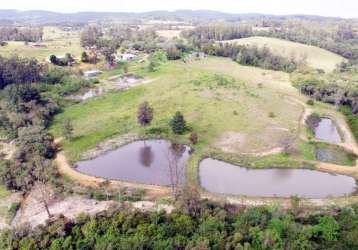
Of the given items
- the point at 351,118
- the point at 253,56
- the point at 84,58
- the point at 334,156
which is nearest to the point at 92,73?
the point at 84,58

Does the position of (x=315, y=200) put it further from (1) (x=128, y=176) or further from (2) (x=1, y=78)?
(2) (x=1, y=78)

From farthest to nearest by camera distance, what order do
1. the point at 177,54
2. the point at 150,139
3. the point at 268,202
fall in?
the point at 177,54, the point at 150,139, the point at 268,202

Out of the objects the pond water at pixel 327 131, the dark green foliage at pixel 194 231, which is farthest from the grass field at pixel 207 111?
the dark green foliage at pixel 194 231

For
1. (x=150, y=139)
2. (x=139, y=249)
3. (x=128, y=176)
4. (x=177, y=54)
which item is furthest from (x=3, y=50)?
(x=139, y=249)

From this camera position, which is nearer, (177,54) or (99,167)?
(99,167)

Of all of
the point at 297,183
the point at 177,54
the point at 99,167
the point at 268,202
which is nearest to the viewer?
the point at 268,202

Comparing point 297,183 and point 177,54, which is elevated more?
point 177,54

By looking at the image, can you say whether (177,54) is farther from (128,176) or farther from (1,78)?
(128,176)

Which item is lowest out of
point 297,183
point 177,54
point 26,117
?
point 297,183

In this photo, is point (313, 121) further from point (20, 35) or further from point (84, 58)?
point (20, 35)
